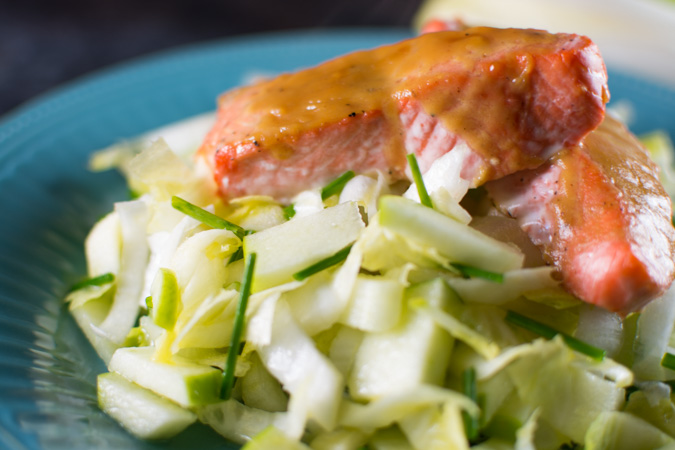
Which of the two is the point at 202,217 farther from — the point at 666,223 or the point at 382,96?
the point at 666,223

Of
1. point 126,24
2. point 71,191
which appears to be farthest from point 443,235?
point 126,24

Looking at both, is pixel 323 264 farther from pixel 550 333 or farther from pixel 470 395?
pixel 550 333

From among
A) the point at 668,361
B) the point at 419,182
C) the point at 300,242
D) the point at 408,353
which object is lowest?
the point at 668,361

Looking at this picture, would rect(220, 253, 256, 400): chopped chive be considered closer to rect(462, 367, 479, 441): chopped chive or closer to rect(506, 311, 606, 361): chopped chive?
rect(462, 367, 479, 441): chopped chive

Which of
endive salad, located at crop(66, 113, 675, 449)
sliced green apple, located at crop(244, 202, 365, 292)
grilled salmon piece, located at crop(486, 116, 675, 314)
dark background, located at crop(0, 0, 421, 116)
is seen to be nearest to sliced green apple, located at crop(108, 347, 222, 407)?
endive salad, located at crop(66, 113, 675, 449)

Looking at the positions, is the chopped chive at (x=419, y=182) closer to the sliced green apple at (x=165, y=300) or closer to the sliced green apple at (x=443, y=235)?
the sliced green apple at (x=443, y=235)

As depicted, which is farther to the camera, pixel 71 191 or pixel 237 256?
pixel 71 191

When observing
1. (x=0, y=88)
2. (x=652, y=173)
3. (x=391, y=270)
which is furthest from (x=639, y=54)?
(x=0, y=88)
